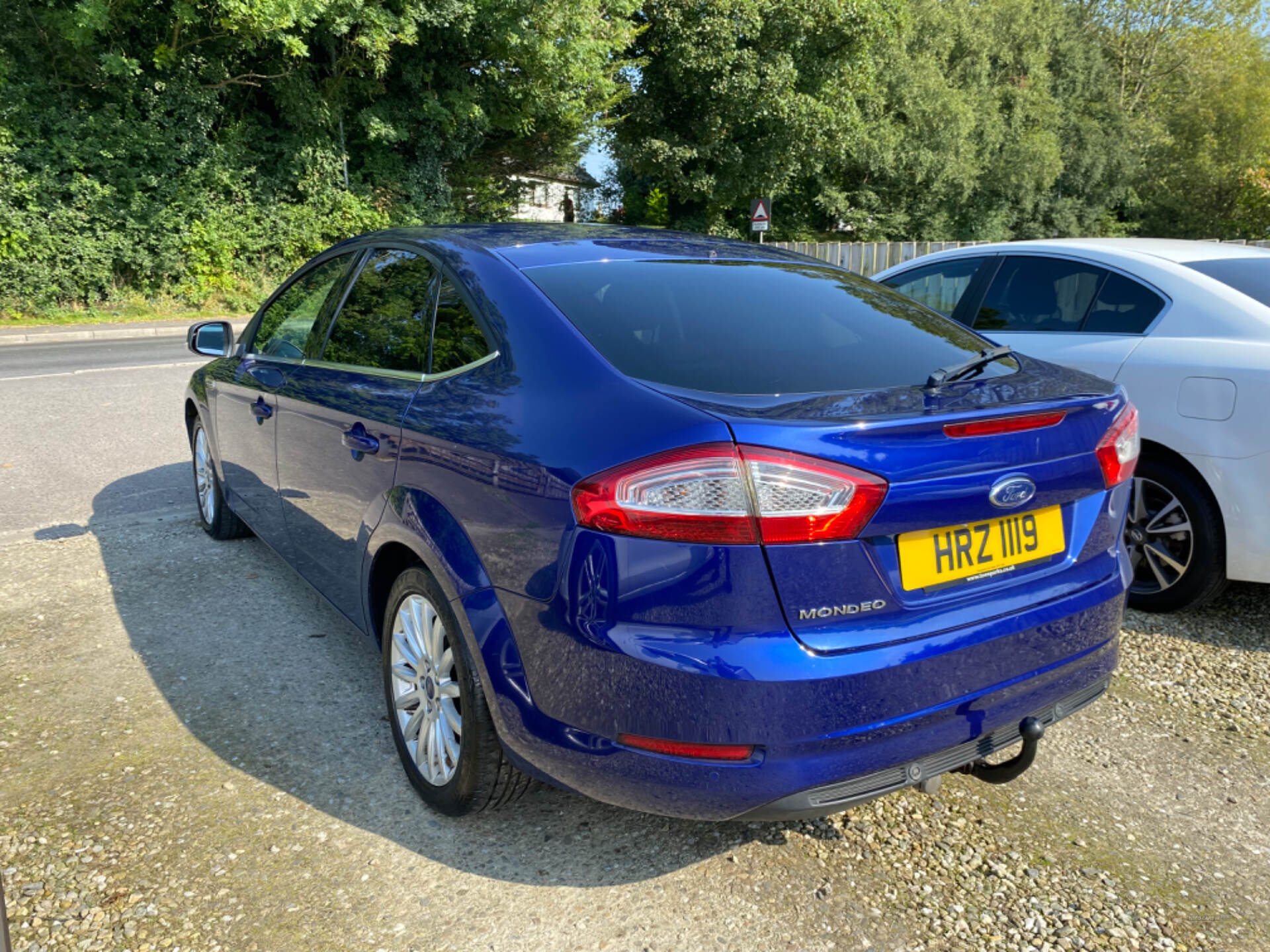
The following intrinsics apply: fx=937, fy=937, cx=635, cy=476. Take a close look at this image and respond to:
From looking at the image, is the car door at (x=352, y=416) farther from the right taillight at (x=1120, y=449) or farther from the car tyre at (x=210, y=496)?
the right taillight at (x=1120, y=449)

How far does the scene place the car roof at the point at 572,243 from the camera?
2.89 metres

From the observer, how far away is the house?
27.8 metres

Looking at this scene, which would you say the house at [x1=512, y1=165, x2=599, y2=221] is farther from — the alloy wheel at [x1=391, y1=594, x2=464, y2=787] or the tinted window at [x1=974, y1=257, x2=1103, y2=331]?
the alloy wheel at [x1=391, y1=594, x2=464, y2=787]

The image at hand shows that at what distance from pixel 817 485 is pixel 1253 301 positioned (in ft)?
10.3

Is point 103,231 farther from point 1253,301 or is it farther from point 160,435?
point 1253,301

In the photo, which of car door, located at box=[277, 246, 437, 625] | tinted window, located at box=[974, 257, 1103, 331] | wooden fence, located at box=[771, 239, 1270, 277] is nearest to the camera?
car door, located at box=[277, 246, 437, 625]

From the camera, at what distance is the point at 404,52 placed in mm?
21328

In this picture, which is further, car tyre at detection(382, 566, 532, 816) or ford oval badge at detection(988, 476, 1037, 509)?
car tyre at detection(382, 566, 532, 816)

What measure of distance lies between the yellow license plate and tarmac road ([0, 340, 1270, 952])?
0.86 metres

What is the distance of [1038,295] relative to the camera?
480 cm

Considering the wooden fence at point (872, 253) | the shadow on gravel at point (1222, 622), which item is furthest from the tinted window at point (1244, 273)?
the wooden fence at point (872, 253)

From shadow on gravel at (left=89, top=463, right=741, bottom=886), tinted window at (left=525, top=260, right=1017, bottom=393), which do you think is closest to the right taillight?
tinted window at (left=525, top=260, right=1017, bottom=393)

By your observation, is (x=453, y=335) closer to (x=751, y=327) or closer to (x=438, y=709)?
(x=751, y=327)

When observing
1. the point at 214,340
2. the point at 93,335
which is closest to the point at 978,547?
the point at 214,340
